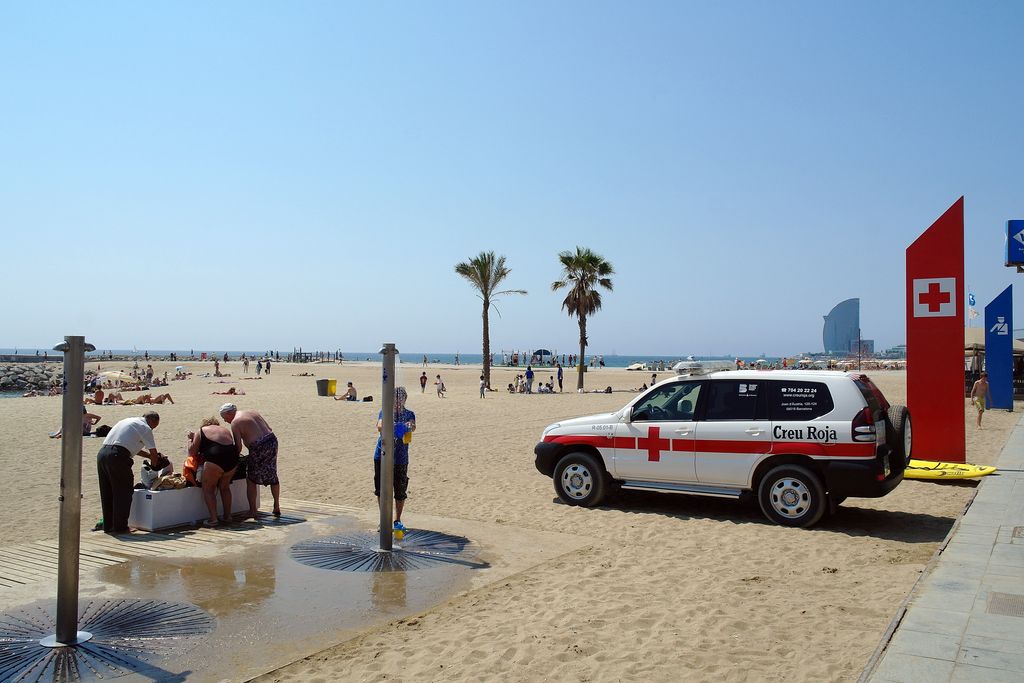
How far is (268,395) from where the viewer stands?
33.8 metres

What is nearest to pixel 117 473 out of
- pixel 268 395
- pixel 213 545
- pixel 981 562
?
pixel 213 545

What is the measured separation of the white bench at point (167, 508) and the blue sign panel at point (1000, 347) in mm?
27481

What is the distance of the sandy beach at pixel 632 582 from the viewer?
15.9 feet

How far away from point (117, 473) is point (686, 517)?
6622 millimetres

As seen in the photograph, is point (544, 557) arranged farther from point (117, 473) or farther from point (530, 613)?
point (117, 473)

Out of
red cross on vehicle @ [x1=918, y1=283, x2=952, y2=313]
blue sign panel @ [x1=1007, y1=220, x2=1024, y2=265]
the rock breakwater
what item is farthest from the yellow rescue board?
the rock breakwater

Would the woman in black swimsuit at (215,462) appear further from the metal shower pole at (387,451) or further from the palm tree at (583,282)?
the palm tree at (583,282)

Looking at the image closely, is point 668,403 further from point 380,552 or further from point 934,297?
point 934,297

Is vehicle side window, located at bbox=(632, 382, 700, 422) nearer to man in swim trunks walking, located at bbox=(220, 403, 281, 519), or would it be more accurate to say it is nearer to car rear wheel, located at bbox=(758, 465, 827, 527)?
car rear wheel, located at bbox=(758, 465, 827, 527)

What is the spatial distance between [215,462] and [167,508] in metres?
0.72

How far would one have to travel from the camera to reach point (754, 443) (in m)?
8.83

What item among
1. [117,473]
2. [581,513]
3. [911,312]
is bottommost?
[581,513]

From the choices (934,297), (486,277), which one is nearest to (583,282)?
(486,277)

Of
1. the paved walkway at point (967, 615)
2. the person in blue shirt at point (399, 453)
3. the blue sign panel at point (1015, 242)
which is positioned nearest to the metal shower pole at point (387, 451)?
the person in blue shirt at point (399, 453)
